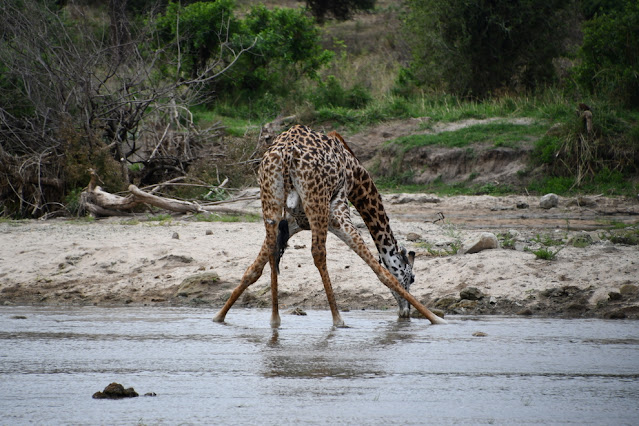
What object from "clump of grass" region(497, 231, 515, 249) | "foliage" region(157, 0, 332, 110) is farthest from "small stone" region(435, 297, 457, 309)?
"foliage" region(157, 0, 332, 110)

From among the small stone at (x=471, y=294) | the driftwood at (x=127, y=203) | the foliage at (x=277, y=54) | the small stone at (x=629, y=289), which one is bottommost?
the driftwood at (x=127, y=203)

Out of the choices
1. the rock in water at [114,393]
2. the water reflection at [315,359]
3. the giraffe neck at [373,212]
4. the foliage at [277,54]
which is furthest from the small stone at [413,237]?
the foliage at [277,54]

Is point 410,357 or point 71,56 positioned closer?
point 410,357

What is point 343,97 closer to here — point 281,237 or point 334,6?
point 281,237

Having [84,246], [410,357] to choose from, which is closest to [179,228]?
[84,246]

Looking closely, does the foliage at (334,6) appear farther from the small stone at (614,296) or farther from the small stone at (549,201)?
the small stone at (614,296)

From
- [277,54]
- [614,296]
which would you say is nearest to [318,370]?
[614,296]

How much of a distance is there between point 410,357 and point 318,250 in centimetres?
165

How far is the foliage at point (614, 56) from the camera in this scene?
17.1 m

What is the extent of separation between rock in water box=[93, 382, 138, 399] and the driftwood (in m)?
8.37

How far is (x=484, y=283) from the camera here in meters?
8.15

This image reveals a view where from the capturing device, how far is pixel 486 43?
2031cm

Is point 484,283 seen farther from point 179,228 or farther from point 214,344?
point 179,228

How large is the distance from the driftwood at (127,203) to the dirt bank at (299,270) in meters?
1.17
